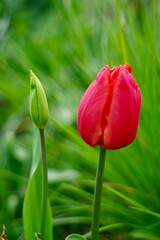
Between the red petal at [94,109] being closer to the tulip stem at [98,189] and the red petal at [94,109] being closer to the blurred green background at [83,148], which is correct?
the tulip stem at [98,189]

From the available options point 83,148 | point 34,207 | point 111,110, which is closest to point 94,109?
point 111,110

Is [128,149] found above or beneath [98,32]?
beneath

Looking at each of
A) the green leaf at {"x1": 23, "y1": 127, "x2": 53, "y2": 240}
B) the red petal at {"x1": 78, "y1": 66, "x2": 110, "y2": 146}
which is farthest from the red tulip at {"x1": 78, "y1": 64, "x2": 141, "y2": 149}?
the green leaf at {"x1": 23, "y1": 127, "x2": 53, "y2": 240}

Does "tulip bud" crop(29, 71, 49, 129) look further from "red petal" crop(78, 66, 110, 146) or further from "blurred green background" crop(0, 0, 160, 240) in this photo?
"blurred green background" crop(0, 0, 160, 240)

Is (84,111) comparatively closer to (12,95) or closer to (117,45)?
(117,45)

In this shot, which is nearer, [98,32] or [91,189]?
[91,189]

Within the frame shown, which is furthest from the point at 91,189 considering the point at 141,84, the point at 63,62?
the point at 63,62

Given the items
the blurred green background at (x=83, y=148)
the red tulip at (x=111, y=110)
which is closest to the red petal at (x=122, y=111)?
the red tulip at (x=111, y=110)
